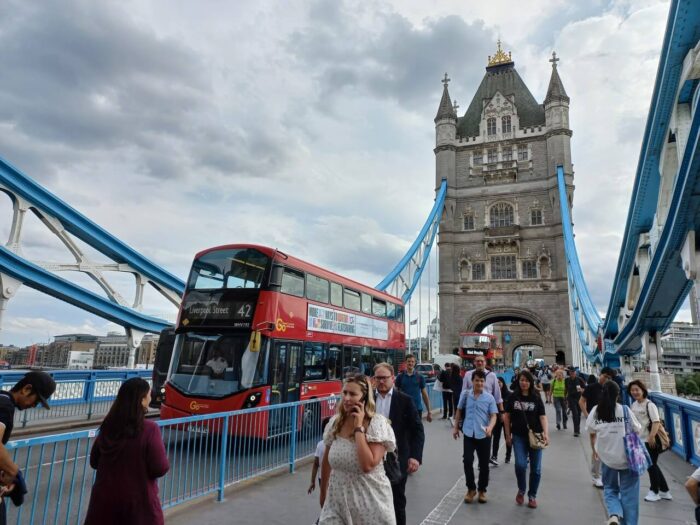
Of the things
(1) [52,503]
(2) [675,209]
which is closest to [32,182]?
(1) [52,503]

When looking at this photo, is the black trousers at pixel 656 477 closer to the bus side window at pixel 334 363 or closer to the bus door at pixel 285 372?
the bus door at pixel 285 372

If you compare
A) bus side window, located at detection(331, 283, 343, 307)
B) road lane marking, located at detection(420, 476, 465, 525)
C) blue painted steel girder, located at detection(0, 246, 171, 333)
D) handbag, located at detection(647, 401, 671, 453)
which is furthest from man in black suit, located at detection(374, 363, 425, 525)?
blue painted steel girder, located at detection(0, 246, 171, 333)

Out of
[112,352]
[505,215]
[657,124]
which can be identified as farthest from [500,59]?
[112,352]

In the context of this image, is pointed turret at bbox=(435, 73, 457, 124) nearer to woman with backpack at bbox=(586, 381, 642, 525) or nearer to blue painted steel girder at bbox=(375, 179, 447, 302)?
blue painted steel girder at bbox=(375, 179, 447, 302)

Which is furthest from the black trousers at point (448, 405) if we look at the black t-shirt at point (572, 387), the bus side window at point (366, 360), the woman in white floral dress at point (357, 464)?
the woman in white floral dress at point (357, 464)

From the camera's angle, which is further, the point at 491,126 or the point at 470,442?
the point at 491,126

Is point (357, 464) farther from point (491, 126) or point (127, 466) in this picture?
point (491, 126)

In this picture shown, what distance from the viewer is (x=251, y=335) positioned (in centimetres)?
745

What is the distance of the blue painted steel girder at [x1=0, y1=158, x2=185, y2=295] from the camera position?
48.9 ft

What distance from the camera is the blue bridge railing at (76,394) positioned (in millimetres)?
9914

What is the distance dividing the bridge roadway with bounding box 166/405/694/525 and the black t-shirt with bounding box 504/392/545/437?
766 mm

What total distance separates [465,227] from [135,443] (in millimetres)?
36419

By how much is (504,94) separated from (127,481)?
43405mm

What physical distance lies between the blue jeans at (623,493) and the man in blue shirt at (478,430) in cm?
114
